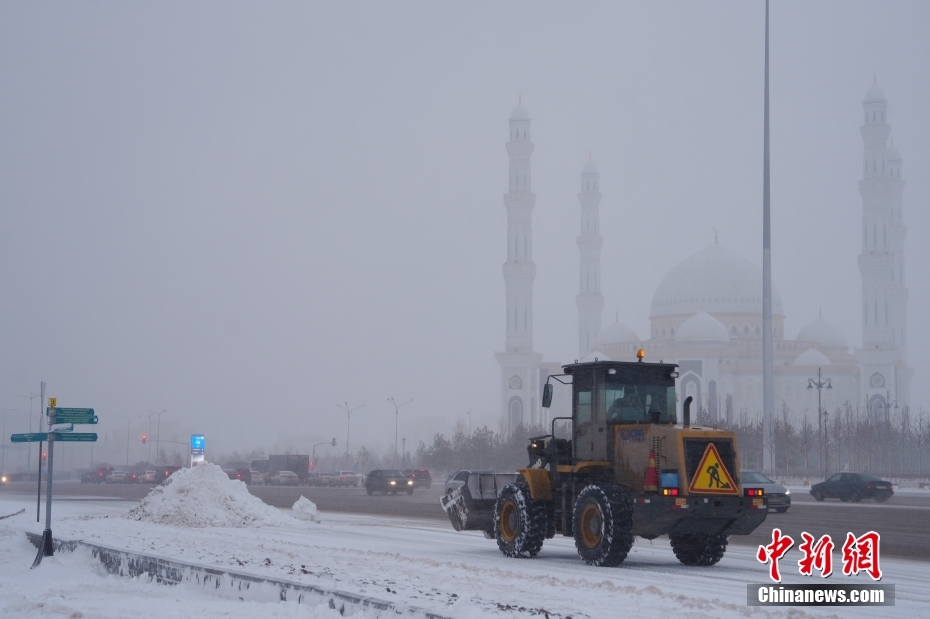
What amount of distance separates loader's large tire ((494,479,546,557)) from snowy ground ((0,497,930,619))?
0.28 m

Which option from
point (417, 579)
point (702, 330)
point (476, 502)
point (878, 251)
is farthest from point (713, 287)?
point (417, 579)

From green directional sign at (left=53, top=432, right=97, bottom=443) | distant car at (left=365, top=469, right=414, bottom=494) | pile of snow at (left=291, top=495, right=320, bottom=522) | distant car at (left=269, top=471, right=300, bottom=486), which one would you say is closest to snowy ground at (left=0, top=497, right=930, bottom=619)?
green directional sign at (left=53, top=432, right=97, bottom=443)

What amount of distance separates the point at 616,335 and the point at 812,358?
22.2m

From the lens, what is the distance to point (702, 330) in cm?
11281

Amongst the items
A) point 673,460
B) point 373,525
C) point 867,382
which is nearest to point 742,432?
point 867,382

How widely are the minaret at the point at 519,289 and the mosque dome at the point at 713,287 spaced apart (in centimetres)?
1610

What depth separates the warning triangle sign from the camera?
48.7 ft

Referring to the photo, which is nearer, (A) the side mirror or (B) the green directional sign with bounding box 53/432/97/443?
(A) the side mirror

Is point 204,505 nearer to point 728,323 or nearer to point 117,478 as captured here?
point 117,478

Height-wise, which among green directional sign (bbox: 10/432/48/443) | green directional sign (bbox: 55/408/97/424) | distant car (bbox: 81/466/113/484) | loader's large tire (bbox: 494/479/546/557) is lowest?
distant car (bbox: 81/466/113/484)

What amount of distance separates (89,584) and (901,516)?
24.7m

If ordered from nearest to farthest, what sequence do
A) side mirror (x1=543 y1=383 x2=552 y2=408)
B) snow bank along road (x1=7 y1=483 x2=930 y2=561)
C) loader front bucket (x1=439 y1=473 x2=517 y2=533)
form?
side mirror (x1=543 y1=383 x2=552 y2=408), loader front bucket (x1=439 y1=473 x2=517 y2=533), snow bank along road (x1=7 y1=483 x2=930 y2=561)

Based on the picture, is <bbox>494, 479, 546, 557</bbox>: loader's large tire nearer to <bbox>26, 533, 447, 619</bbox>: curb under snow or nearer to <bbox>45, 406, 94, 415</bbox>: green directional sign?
<bbox>26, 533, 447, 619</bbox>: curb under snow

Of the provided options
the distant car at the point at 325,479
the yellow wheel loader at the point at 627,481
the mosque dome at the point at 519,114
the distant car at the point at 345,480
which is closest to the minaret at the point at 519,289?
the mosque dome at the point at 519,114
